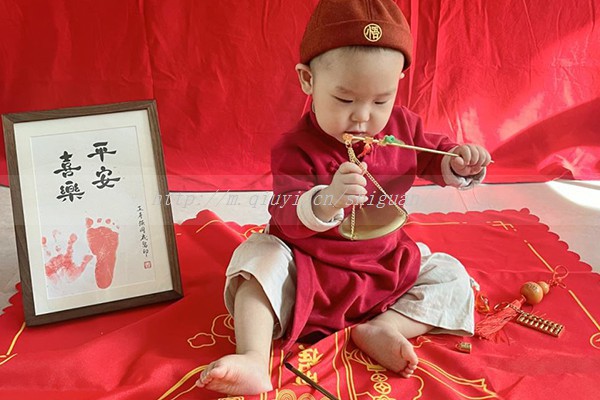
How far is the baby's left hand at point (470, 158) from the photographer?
3.45ft

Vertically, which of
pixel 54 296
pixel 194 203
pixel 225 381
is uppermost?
pixel 194 203

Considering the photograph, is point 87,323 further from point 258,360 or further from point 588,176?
point 588,176

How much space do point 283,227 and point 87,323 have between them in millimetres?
438

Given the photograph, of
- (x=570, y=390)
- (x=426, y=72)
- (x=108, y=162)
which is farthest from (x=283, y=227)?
(x=426, y=72)

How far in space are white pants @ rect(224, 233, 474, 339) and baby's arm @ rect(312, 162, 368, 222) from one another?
162mm

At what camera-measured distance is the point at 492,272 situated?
4.28 feet

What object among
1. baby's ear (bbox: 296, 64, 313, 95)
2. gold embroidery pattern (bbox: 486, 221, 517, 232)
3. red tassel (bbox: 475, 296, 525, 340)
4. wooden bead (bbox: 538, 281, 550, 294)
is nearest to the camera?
baby's ear (bbox: 296, 64, 313, 95)

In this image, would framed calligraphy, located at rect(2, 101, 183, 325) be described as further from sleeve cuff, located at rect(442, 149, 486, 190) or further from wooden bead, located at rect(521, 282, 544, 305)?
wooden bead, located at rect(521, 282, 544, 305)

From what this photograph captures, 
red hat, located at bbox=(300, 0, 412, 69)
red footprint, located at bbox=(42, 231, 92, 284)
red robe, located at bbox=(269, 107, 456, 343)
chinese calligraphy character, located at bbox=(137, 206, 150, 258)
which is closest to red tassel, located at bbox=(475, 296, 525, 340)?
red robe, located at bbox=(269, 107, 456, 343)

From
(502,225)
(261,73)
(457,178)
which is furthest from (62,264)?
(502,225)

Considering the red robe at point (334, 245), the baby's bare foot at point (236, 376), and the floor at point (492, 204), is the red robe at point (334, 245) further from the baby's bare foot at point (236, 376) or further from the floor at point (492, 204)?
the floor at point (492, 204)

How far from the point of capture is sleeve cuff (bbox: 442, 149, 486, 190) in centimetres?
110

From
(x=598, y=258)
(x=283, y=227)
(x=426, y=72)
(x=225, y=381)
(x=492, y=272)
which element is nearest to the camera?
(x=225, y=381)

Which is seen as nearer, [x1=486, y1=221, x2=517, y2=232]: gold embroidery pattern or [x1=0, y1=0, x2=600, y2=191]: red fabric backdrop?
[x1=486, y1=221, x2=517, y2=232]: gold embroidery pattern
